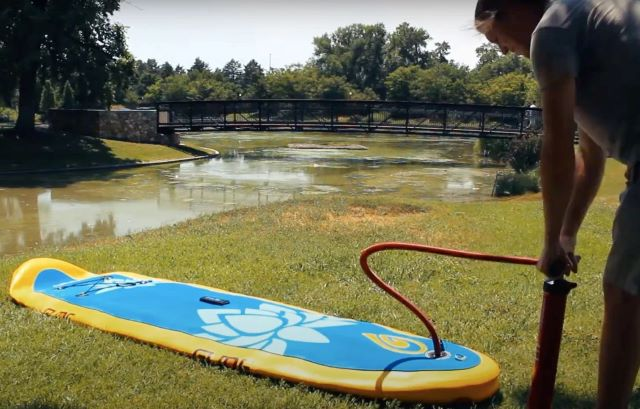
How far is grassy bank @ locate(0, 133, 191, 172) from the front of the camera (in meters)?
23.3

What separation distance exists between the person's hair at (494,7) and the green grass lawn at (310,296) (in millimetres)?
2006

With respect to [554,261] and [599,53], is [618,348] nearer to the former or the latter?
[554,261]

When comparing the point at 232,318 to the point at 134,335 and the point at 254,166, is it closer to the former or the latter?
the point at 134,335

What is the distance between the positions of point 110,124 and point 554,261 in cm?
2984

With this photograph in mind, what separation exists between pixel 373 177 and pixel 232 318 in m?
18.0

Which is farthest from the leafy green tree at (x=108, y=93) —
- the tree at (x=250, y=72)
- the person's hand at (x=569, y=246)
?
the tree at (x=250, y=72)

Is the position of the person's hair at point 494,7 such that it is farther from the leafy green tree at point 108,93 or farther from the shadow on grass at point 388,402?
the leafy green tree at point 108,93

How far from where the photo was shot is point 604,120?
2.07 meters

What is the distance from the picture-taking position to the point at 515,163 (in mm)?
21016

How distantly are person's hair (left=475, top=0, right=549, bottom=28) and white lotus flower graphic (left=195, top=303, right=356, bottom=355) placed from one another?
90.6 inches

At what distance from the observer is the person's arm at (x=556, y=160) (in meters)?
2.01

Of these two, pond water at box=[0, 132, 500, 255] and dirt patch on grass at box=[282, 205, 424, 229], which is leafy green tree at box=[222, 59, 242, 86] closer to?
pond water at box=[0, 132, 500, 255]

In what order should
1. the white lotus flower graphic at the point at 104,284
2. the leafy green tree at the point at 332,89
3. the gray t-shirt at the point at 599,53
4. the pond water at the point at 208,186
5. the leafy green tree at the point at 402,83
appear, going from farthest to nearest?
the leafy green tree at the point at 402,83 → the leafy green tree at the point at 332,89 → the pond water at the point at 208,186 → the white lotus flower graphic at the point at 104,284 → the gray t-shirt at the point at 599,53

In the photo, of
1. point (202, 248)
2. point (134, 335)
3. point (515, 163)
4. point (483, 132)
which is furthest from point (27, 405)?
point (483, 132)
